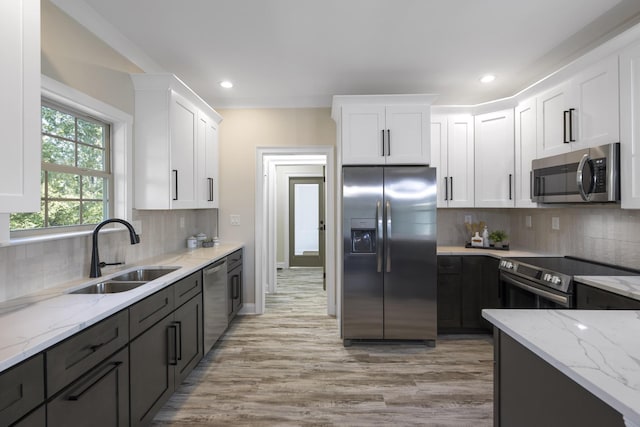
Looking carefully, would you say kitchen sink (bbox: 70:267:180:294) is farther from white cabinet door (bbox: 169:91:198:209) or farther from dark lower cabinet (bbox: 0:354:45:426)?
dark lower cabinet (bbox: 0:354:45:426)

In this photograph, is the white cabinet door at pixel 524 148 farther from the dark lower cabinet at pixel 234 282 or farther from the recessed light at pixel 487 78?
the dark lower cabinet at pixel 234 282

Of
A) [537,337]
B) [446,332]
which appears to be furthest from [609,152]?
[446,332]

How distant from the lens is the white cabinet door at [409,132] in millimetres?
3174

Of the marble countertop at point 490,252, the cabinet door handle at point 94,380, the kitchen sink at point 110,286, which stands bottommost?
the cabinet door handle at point 94,380

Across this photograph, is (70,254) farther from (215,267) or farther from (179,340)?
(215,267)

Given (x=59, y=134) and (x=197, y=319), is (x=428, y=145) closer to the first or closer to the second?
(x=197, y=319)

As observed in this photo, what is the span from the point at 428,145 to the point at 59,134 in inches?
117

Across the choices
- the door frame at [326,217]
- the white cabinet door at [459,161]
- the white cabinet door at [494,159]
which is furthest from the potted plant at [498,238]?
the door frame at [326,217]

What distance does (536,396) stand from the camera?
3.61 feet

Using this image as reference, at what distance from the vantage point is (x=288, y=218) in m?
7.02

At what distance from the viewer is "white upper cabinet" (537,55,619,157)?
2154 millimetres

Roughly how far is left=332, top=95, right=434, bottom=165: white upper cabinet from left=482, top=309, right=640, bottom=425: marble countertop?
2.07 m

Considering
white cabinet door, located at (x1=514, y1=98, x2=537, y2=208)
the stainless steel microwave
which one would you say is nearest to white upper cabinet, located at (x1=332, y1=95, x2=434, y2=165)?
white cabinet door, located at (x1=514, y1=98, x2=537, y2=208)

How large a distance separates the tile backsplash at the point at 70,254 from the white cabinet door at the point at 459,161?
3.00 meters
